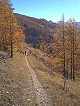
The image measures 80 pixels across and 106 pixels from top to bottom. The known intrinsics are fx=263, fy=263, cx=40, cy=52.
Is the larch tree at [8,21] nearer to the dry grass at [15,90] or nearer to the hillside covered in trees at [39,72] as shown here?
the hillside covered in trees at [39,72]

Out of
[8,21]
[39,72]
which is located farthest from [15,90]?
[8,21]

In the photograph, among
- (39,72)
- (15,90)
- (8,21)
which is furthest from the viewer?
(8,21)

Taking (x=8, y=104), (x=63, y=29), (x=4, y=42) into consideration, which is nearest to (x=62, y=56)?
(x=63, y=29)

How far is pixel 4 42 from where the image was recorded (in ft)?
172

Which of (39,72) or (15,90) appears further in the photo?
(39,72)

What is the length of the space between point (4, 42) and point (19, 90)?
95.4 feet

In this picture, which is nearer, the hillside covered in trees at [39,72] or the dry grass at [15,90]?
the dry grass at [15,90]

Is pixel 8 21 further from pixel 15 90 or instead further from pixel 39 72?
pixel 15 90

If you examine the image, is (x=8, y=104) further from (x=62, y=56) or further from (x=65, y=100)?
(x=62, y=56)

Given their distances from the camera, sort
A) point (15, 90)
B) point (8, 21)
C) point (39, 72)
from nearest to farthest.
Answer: point (15, 90) < point (39, 72) < point (8, 21)

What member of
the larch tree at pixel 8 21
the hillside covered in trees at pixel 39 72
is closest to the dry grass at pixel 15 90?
the hillside covered in trees at pixel 39 72

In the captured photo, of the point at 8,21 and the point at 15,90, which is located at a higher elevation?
the point at 8,21

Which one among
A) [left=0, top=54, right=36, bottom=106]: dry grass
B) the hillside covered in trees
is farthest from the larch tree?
[left=0, top=54, right=36, bottom=106]: dry grass

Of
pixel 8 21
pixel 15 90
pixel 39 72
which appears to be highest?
pixel 8 21
